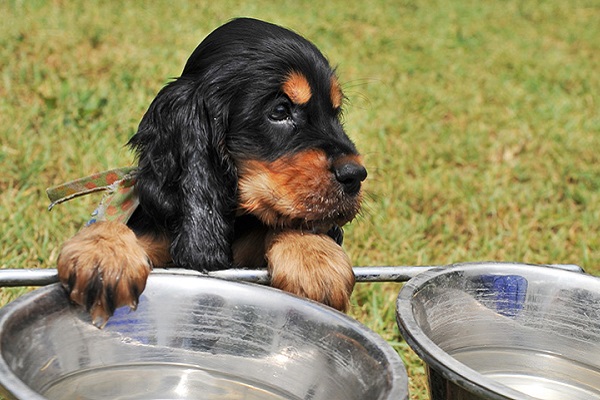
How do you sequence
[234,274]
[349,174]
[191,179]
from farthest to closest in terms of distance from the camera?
[191,179] < [349,174] < [234,274]

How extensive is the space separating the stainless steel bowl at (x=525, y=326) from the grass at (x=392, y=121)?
565mm

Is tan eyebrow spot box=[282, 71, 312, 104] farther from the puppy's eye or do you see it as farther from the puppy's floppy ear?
the puppy's floppy ear

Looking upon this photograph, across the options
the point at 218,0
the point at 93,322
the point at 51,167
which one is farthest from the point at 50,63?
the point at 93,322

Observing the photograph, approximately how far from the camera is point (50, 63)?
5.68 metres

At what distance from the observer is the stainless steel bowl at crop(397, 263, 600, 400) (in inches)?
95.5

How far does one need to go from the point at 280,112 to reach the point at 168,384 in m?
0.90

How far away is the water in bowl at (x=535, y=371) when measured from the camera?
8.09 feet

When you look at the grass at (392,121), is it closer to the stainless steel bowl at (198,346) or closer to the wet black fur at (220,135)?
the wet black fur at (220,135)

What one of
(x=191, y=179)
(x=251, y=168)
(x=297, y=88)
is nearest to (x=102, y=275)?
(x=191, y=179)

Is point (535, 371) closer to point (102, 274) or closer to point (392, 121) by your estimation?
point (102, 274)

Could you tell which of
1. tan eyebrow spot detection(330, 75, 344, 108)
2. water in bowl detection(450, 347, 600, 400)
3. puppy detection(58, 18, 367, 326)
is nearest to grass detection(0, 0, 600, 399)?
water in bowl detection(450, 347, 600, 400)

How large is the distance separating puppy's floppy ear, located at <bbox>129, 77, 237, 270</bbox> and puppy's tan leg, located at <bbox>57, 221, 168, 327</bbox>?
1.03 ft

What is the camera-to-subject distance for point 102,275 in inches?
84.4

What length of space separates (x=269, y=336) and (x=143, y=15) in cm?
561
